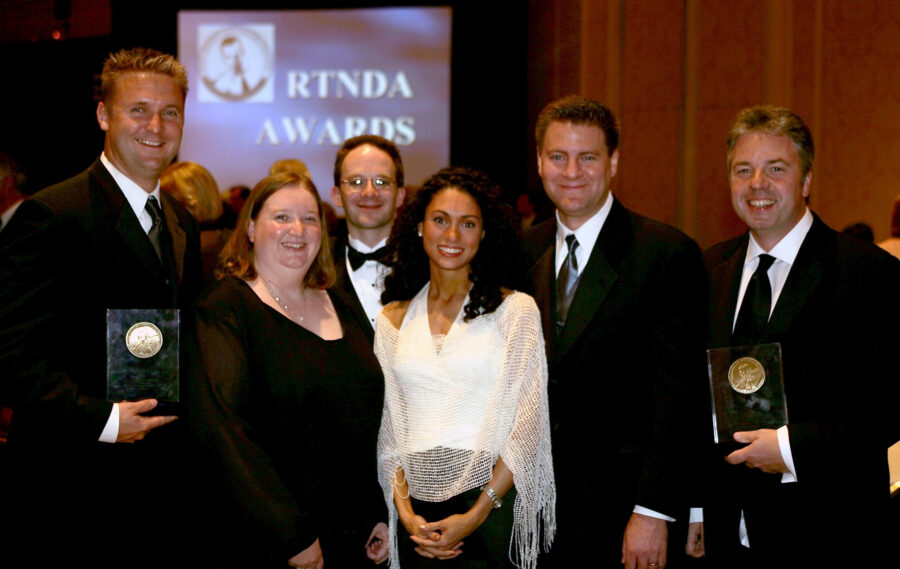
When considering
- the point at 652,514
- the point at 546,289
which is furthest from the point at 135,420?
the point at 652,514

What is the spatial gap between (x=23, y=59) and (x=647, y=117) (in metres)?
6.81

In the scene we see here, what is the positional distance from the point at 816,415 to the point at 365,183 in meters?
2.08

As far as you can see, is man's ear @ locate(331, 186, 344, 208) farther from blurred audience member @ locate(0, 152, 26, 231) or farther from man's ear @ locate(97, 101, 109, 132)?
blurred audience member @ locate(0, 152, 26, 231)

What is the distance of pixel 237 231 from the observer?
10.3 ft

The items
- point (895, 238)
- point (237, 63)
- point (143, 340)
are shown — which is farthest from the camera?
point (237, 63)

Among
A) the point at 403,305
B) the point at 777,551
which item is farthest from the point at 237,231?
the point at 777,551

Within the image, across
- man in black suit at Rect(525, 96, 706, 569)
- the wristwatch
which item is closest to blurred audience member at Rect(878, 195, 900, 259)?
man in black suit at Rect(525, 96, 706, 569)

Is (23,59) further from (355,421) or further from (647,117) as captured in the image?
(355,421)

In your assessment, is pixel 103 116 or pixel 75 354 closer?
pixel 75 354

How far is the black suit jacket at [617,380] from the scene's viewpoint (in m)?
2.95

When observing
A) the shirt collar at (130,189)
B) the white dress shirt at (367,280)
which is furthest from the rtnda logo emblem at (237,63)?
the shirt collar at (130,189)

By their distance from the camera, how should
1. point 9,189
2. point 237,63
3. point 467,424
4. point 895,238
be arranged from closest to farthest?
point 467,424
point 9,189
point 895,238
point 237,63

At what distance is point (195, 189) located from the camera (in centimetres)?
498

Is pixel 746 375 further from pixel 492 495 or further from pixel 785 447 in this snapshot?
pixel 492 495
